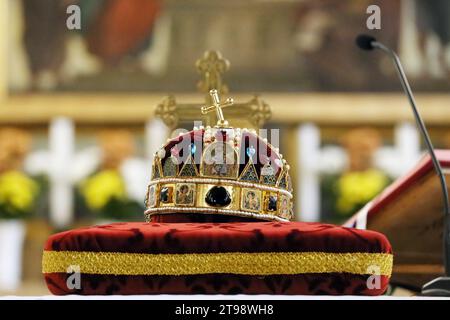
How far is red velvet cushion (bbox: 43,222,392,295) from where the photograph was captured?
7.64 feet

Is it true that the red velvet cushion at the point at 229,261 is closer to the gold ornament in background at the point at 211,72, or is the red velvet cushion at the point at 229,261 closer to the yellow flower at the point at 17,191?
the gold ornament in background at the point at 211,72

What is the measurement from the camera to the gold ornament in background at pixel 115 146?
11.8 metres

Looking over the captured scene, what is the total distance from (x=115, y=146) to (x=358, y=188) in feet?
10.6

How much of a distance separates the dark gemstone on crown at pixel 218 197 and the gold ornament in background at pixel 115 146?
8949 millimetres

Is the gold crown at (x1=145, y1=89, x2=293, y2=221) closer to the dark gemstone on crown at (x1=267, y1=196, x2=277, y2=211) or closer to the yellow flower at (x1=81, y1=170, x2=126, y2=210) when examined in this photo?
the dark gemstone on crown at (x1=267, y1=196, x2=277, y2=211)

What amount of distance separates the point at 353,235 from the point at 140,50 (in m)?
11.0

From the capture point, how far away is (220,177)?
2.83m

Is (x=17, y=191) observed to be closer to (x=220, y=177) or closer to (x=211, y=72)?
(x=211, y=72)

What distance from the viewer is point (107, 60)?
1310 cm

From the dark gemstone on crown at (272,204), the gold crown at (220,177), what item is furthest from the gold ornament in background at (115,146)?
the dark gemstone on crown at (272,204)

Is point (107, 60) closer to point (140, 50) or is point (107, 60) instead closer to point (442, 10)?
point (140, 50)
